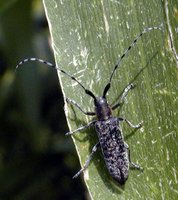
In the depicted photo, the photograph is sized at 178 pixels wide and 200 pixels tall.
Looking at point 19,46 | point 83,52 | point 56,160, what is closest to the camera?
point 83,52

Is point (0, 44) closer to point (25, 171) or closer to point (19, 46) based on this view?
point (19, 46)

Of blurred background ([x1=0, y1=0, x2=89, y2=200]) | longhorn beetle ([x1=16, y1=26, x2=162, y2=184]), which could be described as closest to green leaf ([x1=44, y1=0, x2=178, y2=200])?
longhorn beetle ([x1=16, y1=26, x2=162, y2=184])

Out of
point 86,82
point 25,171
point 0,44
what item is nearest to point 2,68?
point 0,44

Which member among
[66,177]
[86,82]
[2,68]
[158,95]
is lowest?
[66,177]

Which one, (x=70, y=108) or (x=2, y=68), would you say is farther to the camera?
(x=2, y=68)

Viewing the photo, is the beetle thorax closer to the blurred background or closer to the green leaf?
the green leaf

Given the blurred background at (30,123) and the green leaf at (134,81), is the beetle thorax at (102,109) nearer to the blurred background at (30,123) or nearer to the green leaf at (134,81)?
the green leaf at (134,81)

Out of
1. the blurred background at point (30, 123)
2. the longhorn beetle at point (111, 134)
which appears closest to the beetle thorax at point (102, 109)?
the longhorn beetle at point (111, 134)
